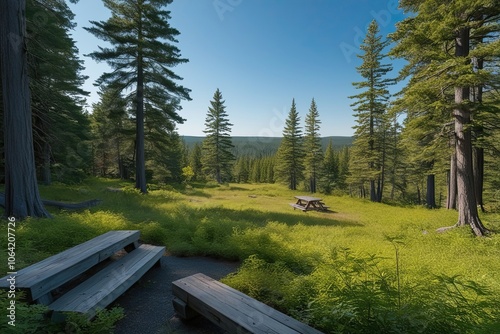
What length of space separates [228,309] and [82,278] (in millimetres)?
3297

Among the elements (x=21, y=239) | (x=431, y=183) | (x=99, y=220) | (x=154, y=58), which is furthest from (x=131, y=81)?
(x=431, y=183)

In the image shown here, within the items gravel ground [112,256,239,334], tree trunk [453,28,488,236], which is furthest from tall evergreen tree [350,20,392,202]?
gravel ground [112,256,239,334]

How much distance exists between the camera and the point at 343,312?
224 cm

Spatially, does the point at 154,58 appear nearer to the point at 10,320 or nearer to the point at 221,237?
the point at 221,237

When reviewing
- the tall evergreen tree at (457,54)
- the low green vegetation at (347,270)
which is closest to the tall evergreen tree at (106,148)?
the low green vegetation at (347,270)

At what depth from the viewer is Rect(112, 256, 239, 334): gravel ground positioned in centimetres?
300

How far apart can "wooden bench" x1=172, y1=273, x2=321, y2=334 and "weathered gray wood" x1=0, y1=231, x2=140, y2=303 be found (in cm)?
143

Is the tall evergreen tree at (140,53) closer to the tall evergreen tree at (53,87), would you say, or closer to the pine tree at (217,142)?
the tall evergreen tree at (53,87)

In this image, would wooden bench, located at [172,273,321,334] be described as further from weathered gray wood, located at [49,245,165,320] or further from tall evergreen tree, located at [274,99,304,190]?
tall evergreen tree, located at [274,99,304,190]

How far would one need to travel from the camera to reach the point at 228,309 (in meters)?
2.61

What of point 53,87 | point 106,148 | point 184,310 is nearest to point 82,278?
point 184,310

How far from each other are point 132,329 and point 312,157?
37.4 metres

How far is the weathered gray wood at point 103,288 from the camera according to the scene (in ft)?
8.86

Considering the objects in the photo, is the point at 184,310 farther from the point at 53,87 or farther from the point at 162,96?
the point at 53,87
